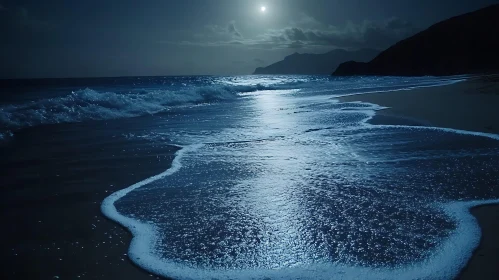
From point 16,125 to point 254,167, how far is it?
9.82 metres

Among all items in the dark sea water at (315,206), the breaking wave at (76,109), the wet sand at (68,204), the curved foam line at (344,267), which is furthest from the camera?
the breaking wave at (76,109)

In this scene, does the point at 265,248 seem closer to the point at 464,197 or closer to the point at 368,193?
the point at 368,193

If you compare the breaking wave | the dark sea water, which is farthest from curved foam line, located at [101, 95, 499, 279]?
the breaking wave

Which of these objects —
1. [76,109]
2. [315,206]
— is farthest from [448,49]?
[315,206]

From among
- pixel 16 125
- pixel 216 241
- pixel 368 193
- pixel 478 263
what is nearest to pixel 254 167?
pixel 368 193

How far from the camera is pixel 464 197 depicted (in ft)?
12.8

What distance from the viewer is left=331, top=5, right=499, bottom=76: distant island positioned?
268 feet

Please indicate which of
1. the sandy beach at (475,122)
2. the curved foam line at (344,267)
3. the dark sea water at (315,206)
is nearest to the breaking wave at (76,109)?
the dark sea water at (315,206)

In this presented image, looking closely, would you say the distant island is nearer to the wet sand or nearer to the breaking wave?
the breaking wave

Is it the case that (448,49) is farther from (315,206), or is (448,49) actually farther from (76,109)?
(315,206)

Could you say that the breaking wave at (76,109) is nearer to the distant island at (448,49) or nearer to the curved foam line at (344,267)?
the curved foam line at (344,267)

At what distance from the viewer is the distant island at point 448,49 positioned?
268 feet

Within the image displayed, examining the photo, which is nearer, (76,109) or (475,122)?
Result: (475,122)

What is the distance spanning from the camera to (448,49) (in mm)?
90000
